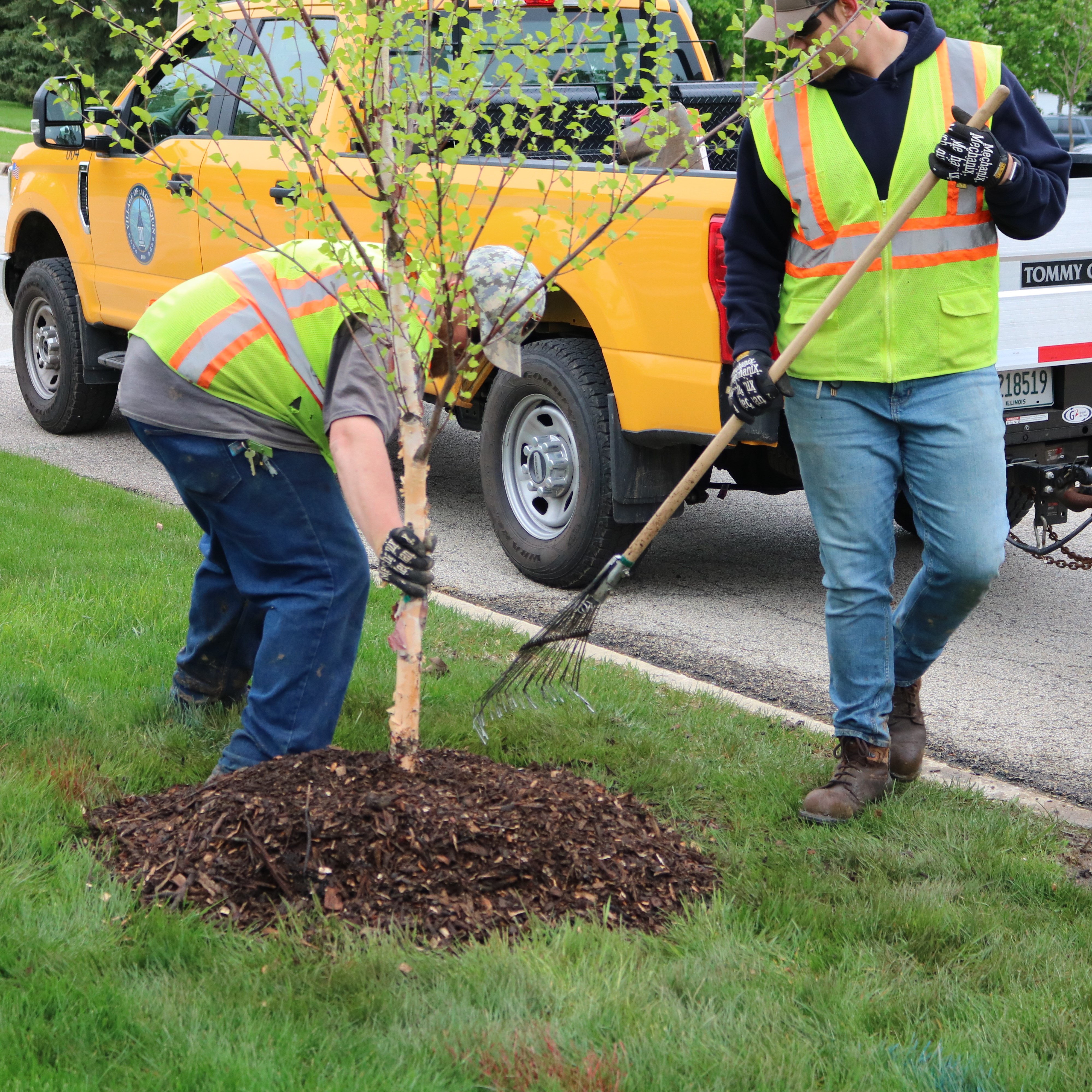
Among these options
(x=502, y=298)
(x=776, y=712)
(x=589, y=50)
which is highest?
(x=589, y=50)

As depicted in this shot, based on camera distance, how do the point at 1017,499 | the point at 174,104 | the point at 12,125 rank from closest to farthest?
the point at 1017,499, the point at 174,104, the point at 12,125

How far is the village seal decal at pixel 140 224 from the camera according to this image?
7.59 meters

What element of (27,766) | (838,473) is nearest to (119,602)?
(27,766)

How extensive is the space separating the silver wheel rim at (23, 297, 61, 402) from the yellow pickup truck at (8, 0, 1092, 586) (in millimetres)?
672

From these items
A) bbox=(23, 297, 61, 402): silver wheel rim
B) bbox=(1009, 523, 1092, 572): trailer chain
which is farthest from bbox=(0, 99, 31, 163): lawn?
bbox=(1009, 523, 1092, 572): trailer chain

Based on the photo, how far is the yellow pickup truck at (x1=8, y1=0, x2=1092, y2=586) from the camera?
16.8 ft

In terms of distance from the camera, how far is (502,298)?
311 cm

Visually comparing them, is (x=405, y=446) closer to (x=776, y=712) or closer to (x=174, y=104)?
(x=776, y=712)

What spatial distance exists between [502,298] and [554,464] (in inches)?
111

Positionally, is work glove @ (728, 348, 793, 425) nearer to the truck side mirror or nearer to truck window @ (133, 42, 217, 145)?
truck window @ (133, 42, 217, 145)

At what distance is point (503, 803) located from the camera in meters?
3.14

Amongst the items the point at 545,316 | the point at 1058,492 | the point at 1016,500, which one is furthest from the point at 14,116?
the point at 1058,492

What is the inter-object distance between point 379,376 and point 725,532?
4174mm

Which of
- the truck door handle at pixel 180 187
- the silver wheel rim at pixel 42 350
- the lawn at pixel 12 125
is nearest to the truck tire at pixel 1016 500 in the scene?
the truck door handle at pixel 180 187
